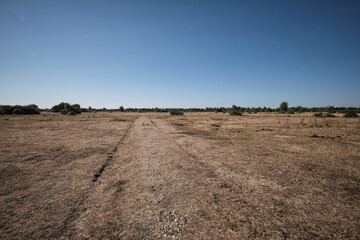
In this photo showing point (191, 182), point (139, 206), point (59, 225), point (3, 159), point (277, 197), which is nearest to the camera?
point (59, 225)

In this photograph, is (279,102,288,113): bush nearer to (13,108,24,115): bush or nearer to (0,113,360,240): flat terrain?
(0,113,360,240): flat terrain

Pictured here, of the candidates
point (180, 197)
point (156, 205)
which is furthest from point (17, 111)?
point (180, 197)

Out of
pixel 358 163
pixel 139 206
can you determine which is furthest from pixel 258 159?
pixel 139 206

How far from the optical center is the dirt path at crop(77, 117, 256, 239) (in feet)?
10.9

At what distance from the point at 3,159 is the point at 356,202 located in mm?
15140

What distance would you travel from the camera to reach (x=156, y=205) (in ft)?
13.9

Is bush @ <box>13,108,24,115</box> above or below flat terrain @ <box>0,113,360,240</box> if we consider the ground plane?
above

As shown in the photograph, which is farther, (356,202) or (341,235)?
(356,202)

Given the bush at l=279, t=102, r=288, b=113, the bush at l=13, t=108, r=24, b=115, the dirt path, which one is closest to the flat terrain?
the dirt path

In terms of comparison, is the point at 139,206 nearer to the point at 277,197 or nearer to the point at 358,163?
the point at 277,197

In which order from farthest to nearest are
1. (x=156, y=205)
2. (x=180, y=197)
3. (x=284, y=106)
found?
1. (x=284, y=106)
2. (x=180, y=197)
3. (x=156, y=205)

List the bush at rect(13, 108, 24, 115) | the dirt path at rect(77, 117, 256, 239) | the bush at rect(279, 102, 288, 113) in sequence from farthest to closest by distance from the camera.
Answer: the bush at rect(279, 102, 288, 113), the bush at rect(13, 108, 24, 115), the dirt path at rect(77, 117, 256, 239)

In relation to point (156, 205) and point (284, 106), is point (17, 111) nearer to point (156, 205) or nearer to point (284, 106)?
point (156, 205)

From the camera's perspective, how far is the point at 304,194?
4672 millimetres
